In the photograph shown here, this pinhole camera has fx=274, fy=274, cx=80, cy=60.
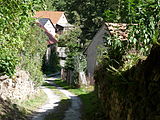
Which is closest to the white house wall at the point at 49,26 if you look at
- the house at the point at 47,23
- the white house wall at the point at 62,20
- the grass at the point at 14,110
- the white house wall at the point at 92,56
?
the house at the point at 47,23

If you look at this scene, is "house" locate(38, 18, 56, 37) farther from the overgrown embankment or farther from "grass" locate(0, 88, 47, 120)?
the overgrown embankment

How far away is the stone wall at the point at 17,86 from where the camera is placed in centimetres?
1642

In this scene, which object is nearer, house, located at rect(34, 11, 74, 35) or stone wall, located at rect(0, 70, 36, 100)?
stone wall, located at rect(0, 70, 36, 100)

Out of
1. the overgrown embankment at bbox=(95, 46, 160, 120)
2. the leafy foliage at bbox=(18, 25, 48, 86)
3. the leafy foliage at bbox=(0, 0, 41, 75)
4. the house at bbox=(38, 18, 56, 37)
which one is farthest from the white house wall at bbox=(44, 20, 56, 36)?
the overgrown embankment at bbox=(95, 46, 160, 120)

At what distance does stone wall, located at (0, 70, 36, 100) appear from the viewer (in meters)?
16.4

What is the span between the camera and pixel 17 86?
1806 centimetres

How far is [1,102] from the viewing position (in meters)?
14.4

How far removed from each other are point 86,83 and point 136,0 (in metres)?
22.7

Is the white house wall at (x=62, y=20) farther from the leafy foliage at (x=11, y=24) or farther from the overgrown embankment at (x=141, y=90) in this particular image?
the overgrown embankment at (x=141, y=90)

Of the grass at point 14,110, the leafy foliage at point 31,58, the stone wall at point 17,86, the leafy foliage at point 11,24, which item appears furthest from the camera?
the leafy foliage at point 31,58

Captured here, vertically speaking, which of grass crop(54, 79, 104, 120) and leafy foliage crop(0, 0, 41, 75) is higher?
leafy foliage crop(0, 0, 41, 75)

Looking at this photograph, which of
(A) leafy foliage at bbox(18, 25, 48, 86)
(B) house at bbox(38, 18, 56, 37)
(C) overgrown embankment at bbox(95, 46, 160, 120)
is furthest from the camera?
(B) house at bbox(38, 18, 56, 37)

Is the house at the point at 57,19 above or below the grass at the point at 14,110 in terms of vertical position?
above

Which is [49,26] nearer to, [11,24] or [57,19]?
[57,19]
